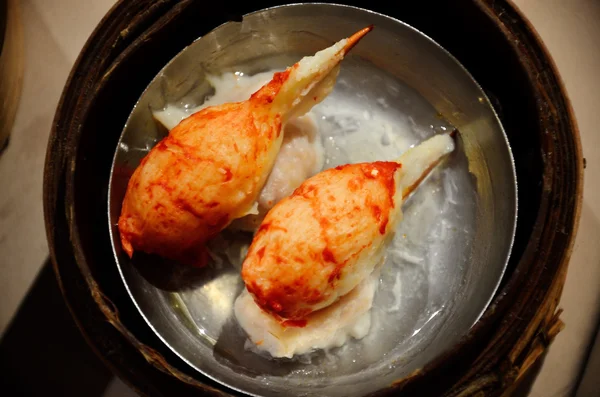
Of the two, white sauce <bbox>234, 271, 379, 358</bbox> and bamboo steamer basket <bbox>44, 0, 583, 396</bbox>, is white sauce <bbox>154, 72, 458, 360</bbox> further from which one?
bamboo steamer basket <bbox>44, 0, 583, 396</bbox>

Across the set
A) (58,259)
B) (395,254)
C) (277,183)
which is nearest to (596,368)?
(395,254)

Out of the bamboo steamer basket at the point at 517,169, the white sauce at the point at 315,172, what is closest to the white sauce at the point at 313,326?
the white sauce at the point at 315,172

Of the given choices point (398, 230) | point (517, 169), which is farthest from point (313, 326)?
point (517, 169)

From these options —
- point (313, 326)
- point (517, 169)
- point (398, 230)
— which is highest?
point (517, 169)

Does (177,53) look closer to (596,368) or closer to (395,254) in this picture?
(395,254)

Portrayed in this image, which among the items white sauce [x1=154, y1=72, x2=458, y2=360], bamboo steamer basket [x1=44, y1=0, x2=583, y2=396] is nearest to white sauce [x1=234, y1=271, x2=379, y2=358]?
white sauce [x1=154, y1=72, x2=458, y2=360]

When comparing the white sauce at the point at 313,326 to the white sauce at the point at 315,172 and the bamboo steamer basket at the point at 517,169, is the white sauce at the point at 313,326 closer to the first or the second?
the white sauce at the point at 315,172

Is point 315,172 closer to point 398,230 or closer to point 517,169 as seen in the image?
point 398,230
